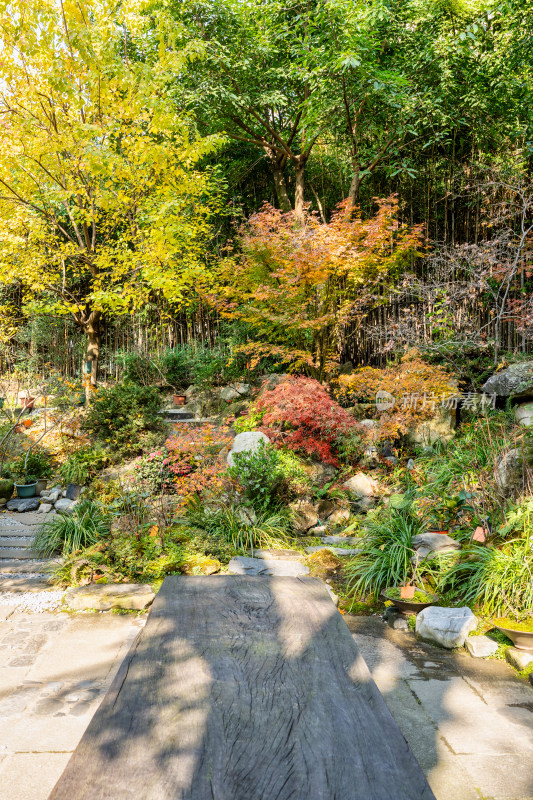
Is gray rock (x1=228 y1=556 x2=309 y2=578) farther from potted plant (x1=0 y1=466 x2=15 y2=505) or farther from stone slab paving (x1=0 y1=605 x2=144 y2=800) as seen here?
potted plant (x1=0 y1=466 x2=15 y2=505)

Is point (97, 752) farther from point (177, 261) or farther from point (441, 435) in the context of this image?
point (177, 261)

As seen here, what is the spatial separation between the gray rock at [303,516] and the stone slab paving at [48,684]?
1876 mm

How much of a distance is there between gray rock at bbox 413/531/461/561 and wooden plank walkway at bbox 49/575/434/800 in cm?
198

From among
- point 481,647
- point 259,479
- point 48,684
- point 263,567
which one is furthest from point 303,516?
point 48,684

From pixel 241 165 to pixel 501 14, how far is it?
15.1 ft

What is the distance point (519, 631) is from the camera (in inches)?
106

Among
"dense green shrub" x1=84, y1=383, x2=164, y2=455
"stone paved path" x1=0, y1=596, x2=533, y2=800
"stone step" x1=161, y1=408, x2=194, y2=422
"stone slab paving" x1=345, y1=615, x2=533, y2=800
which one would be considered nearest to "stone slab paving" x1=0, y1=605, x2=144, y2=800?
"stone paved path" x1=0, y1=596, x2=533, y2=800

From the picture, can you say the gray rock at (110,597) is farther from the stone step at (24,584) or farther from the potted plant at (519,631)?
the potted plant at (519,631)

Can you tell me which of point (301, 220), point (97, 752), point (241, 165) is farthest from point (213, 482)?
point (241, 165)

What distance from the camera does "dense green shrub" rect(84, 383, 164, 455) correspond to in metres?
6.57

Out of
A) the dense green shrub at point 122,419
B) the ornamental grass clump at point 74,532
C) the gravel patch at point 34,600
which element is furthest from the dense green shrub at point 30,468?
the gravel patch at point 34,600

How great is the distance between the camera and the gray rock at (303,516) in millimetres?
4787

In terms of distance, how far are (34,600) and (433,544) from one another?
109 inches

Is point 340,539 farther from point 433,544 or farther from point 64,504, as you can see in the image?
point 64,504
